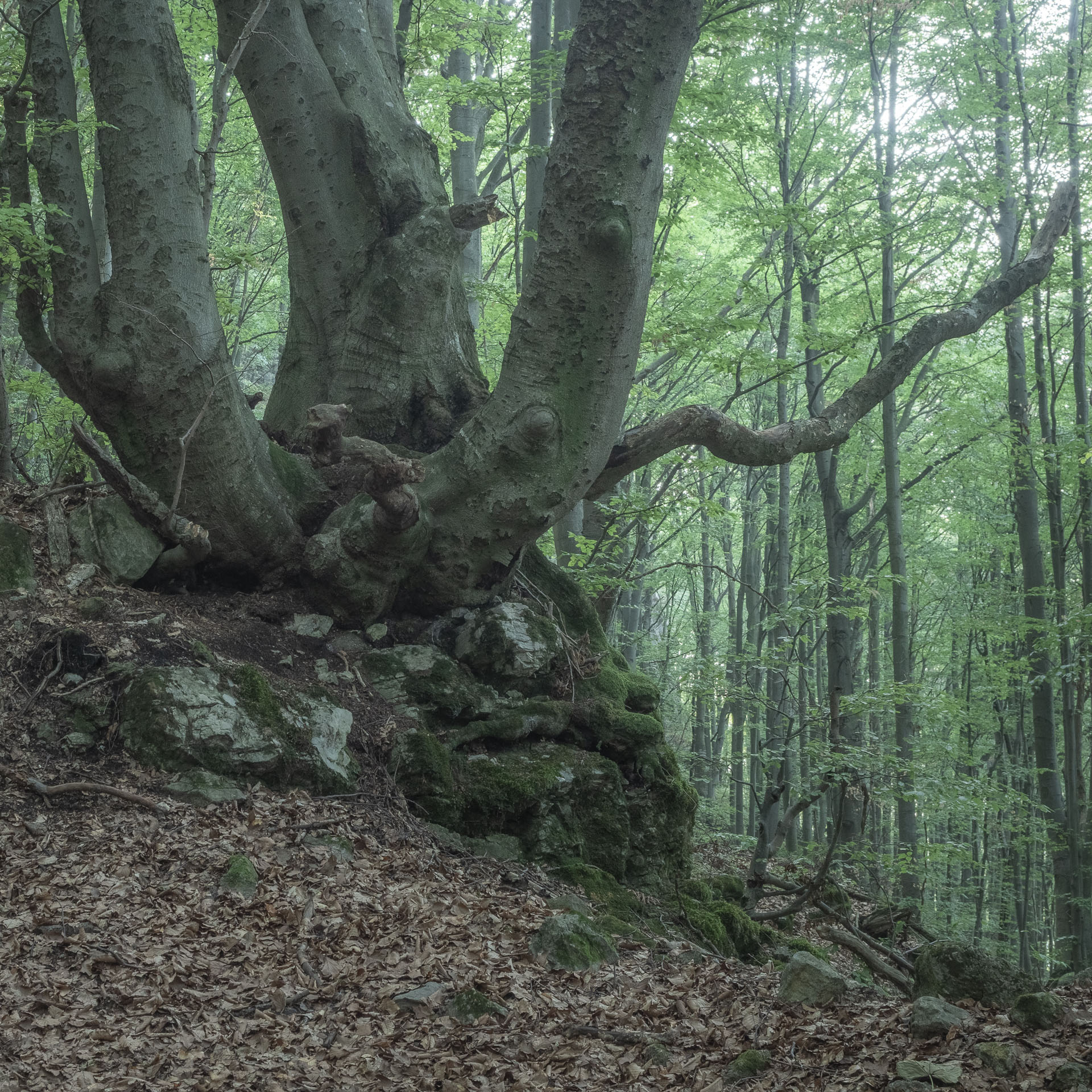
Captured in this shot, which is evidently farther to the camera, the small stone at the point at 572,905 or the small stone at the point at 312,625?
the small stone at the point at 312,625

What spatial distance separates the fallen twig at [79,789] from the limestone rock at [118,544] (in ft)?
5.03

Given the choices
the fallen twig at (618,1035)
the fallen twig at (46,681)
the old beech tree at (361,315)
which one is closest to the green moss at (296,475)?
the old beech tree at (361,315)

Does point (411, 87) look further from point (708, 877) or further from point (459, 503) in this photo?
point (708, 877)

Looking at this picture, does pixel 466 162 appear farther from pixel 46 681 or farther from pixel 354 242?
pixel 46 681

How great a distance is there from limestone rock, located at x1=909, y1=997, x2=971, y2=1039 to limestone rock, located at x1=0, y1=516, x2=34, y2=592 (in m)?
4.97

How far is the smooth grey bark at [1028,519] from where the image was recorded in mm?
9789

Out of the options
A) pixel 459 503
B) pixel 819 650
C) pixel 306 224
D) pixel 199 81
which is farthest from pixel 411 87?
pixel 819 650

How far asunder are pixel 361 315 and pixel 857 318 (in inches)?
388

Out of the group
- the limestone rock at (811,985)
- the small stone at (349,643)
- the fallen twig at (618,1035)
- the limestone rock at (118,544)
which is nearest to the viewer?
the fallen twig at (618,1035)

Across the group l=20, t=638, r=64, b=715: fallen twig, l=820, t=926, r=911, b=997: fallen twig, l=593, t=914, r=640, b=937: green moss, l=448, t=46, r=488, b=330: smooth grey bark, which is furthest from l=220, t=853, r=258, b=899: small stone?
l=448, t=46, r=488, b=330: smooth grey bark

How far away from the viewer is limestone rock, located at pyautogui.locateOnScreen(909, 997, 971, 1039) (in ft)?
9.87

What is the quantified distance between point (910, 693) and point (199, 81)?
45.7 feet

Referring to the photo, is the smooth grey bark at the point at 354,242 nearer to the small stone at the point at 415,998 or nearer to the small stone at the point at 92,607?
the small stone at the point at 92,607

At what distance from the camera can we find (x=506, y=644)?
565 cm
